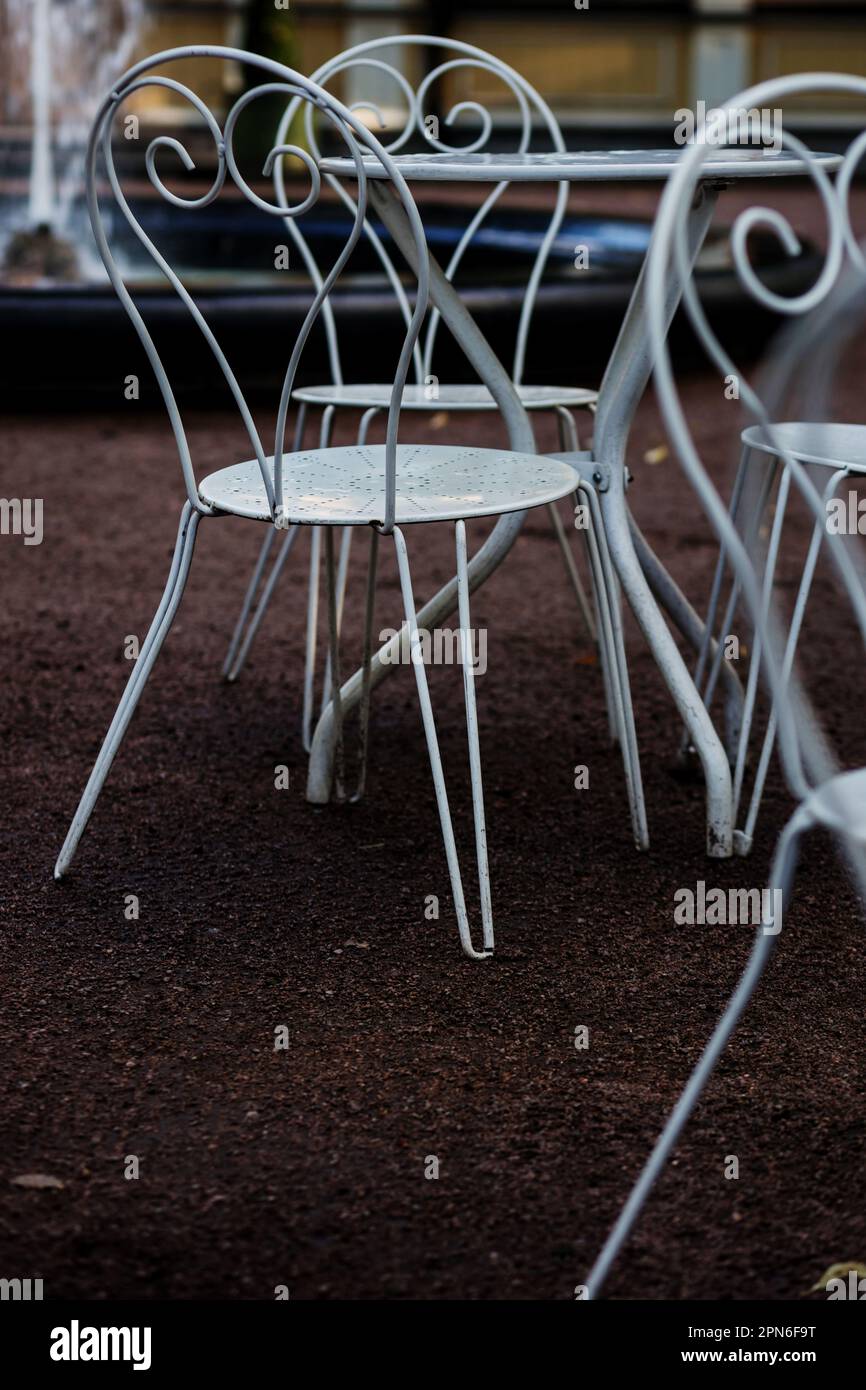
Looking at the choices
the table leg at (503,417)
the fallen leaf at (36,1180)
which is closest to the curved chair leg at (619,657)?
the table leg at (503,417)

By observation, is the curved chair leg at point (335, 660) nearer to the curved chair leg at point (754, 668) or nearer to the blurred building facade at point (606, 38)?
the curved chair leg at point (754, 668)

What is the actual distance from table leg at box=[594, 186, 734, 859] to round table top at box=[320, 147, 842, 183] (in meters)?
0.16

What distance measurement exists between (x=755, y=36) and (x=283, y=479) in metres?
14.7

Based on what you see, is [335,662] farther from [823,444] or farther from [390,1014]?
[823,444]

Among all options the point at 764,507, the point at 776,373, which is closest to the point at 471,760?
the point at 764,507

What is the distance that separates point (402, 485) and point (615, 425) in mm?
458

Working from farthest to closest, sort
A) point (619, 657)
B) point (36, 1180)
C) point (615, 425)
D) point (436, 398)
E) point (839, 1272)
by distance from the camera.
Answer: point (436, 398)
point (615, 425)
point (619, 657)
point (36, 1180)
point (839, 1272)

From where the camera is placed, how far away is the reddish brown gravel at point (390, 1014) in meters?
1.84

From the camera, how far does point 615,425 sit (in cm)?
285

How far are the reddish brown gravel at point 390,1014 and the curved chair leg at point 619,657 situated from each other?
0.08 metres

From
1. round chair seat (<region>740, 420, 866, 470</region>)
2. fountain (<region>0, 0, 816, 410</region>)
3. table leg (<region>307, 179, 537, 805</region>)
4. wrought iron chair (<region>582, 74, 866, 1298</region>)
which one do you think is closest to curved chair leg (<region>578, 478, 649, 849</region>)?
table leg (<region>307, 179, 537, 805</region>)

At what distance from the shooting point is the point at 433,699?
3.55 metres

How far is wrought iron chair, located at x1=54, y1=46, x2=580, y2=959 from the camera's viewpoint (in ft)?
7.29

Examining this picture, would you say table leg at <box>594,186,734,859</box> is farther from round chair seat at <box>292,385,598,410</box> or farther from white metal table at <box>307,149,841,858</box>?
round chair seat at <box>292,385,598,410</box>
